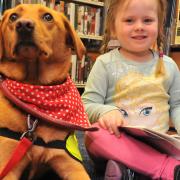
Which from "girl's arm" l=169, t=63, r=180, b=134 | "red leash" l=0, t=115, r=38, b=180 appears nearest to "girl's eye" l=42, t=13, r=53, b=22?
"red leash" l=0, t=115, r=38, b=180

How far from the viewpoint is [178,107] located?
4.52 ft

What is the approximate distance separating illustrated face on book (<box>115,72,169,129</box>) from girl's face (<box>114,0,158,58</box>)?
0.38 ft

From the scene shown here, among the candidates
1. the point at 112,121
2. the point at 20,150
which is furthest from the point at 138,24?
the point at 20,150

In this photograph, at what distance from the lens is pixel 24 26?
0.92 metres

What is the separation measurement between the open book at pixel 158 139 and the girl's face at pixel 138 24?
0.39m

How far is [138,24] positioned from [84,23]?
159 cm

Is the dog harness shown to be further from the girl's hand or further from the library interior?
the library interior

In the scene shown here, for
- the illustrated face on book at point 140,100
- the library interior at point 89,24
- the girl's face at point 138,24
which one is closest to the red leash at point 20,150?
the illustrated face on book at point 140,100

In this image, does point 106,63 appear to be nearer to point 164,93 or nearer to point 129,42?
point 129,42

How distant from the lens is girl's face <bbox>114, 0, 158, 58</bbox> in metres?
1.32

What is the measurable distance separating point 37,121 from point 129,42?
560mm

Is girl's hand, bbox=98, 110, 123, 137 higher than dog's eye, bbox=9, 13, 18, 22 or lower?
lower

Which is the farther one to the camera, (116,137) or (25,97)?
(116,137)

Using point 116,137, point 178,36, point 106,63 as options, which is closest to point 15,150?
point 116,137
